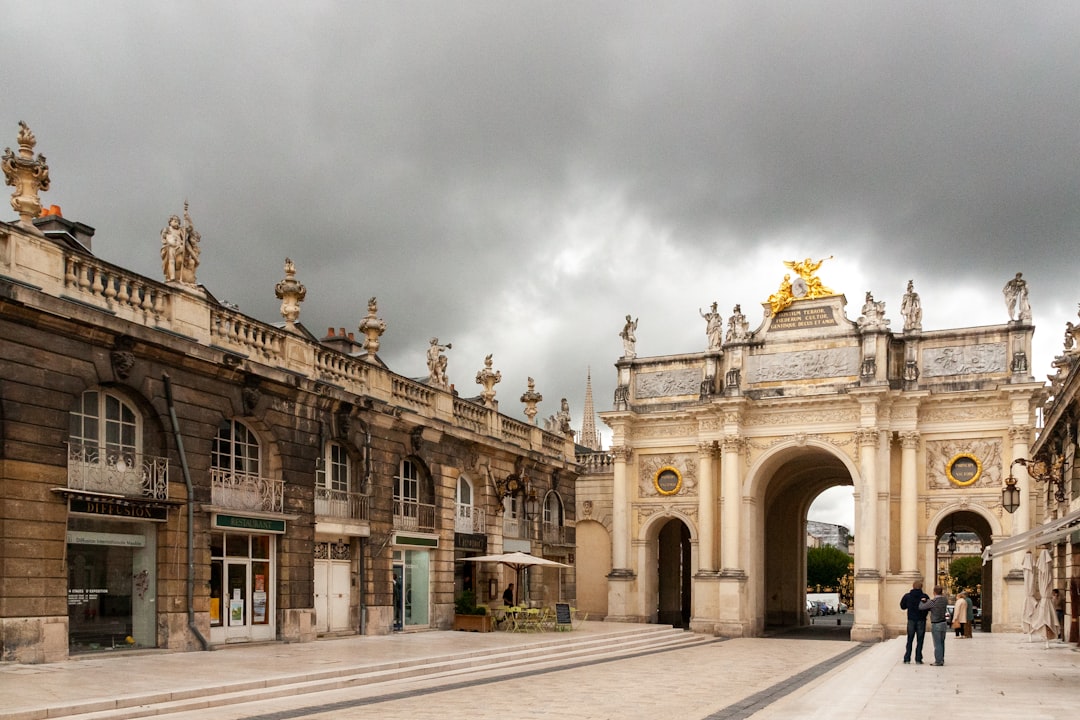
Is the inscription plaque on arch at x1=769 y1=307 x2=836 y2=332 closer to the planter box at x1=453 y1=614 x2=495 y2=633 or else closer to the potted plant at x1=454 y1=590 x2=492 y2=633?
the potted plant at x1=454 y1=590 x2=492 y2=633

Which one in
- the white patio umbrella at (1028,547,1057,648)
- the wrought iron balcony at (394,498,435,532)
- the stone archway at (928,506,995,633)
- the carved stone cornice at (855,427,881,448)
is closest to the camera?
the white patio umbrella at (1028,547,1057,648)

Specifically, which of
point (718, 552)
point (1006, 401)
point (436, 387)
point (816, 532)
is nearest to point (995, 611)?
point (1006, 401)

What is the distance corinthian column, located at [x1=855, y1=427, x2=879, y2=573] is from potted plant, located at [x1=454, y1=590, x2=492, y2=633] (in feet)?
50.4

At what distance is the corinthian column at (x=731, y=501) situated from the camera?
3988cm

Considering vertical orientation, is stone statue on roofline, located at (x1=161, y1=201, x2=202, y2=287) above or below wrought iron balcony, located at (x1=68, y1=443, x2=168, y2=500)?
above

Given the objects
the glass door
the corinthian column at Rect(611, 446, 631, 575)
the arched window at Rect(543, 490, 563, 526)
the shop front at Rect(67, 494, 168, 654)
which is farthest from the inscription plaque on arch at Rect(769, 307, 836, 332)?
the shop front at Rect(67, 494, 168, 654)

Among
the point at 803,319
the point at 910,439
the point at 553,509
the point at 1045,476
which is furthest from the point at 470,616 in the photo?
the point at 803,319

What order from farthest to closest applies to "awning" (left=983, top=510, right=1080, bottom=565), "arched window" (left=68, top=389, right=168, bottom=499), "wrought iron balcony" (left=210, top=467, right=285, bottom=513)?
"wrought iron balcony" (left=210, top=467, right=285, bottom=513)
"arched window" (left=68, top=389, right=168, bottom=499)
"awning" (left=983, top=510, right=1080, bottom=565)

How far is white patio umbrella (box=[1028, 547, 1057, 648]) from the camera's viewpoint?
24.3 metres

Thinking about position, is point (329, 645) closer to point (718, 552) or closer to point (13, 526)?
point (13, 526)

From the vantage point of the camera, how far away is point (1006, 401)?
122ft

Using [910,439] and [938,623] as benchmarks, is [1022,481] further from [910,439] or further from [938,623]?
[938,623]

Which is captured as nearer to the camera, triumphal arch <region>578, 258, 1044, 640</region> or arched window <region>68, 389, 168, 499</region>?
arched window <region>68, 389, 168, 499</region>

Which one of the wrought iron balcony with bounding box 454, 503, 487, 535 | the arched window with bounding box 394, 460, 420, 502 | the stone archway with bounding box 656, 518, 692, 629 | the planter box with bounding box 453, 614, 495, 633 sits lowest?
the stone archway with bounding box 656, 518, 692, 629
